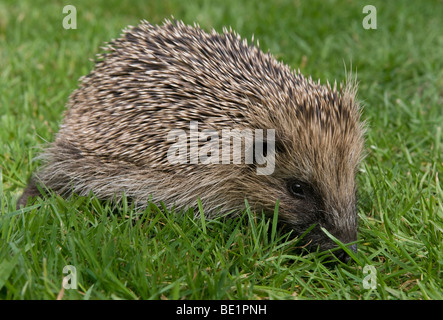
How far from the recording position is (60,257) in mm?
3801

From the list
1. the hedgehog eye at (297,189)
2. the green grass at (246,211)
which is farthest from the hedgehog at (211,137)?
the green grass at (246,211)

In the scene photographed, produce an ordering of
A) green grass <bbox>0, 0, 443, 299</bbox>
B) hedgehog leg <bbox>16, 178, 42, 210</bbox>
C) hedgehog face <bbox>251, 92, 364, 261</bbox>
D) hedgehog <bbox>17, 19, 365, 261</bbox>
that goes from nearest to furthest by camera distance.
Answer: green grass <bbox>0, 0, 443, 299</bbox> → hedgehog face <bbox>251, 92, 364, 261</bbox> → hedgehog <bbox>17, 19, 365, 261</bbox> → hedgehog leg <bbox>16, 178, 42, 210</bbox>

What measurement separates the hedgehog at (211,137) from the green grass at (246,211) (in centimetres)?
22

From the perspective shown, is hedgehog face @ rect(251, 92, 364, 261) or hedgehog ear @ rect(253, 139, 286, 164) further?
hedgehog ear @ rect(253, 139, 286, 164)

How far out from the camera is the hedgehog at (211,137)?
181 inches

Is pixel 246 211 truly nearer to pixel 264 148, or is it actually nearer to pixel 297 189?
pixel 297 189

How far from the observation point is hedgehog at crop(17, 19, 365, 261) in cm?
461

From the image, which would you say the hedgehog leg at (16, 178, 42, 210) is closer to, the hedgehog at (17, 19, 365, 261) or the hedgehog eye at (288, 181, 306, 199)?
the hedgehog at (17, 19, 365, 261)

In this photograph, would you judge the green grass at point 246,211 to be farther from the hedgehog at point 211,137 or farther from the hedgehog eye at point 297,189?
the hedgehog eye at point 297,189

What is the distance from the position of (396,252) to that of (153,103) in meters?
2.44

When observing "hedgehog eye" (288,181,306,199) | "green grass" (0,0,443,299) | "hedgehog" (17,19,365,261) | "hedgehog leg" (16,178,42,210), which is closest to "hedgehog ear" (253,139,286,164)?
"hedgehog" (17,19,365,261)

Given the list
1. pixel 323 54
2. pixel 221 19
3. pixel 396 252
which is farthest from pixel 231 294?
pixel 221 19

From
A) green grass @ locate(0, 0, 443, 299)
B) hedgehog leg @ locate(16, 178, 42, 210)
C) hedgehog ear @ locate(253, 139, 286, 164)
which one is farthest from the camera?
hedgehog leg @ locate(16, 178, 42, 210)

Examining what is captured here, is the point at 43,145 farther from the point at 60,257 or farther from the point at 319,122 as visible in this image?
the point at 319,122
